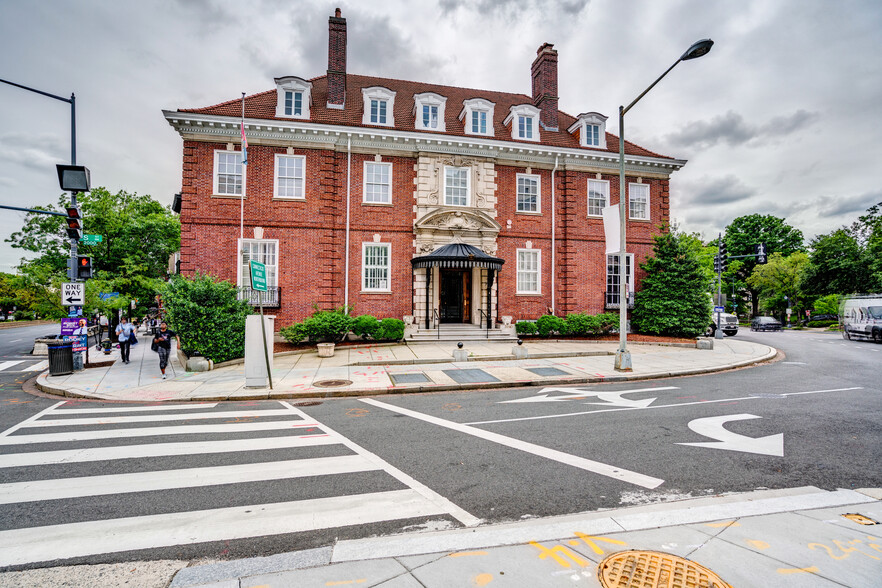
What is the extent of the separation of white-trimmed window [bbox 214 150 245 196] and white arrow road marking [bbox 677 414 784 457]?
19366 millimetres

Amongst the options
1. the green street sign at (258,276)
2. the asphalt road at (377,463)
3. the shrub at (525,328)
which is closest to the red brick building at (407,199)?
the shrub at (525,328)

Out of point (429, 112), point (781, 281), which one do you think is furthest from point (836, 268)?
point (429, 112)

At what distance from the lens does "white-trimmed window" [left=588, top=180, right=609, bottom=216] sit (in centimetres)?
2269

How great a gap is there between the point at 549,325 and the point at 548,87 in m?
14.2

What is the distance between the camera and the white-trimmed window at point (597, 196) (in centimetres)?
2269

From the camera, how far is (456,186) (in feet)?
68.8

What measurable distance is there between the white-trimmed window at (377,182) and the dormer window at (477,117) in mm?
4877

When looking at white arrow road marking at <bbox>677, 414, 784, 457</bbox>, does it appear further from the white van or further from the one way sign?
the white van

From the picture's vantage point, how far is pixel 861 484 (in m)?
4.77

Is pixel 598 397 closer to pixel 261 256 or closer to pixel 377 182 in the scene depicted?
pixel 377 182

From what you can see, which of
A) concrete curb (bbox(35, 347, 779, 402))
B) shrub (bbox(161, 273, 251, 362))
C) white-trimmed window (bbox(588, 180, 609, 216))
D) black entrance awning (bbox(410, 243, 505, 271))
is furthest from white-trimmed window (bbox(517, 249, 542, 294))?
shrub (bbox(161, 273, 251, 362))

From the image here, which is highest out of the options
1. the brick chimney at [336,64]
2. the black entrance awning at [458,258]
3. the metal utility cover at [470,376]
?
the brick chimney at [336,64]

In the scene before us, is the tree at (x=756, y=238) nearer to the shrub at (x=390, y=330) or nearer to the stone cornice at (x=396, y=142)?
the stone cornice at (x=396, y=142)

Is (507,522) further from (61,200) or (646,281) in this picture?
(61,200)
